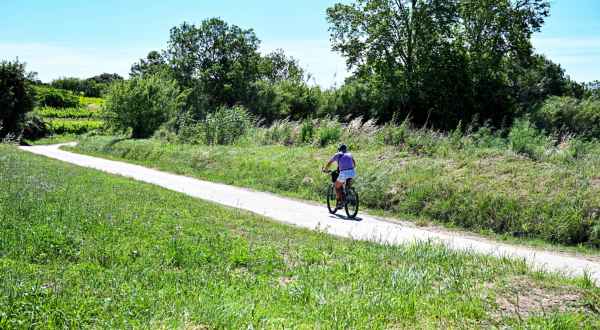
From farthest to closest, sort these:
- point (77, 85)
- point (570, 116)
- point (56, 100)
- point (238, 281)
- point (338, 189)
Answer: point (77, 85)
point (56, 100)
point (570, 116)
point (338, 189)
point (238, 281)

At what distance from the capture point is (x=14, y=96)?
34125 mm

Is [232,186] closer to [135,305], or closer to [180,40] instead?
[135,305]

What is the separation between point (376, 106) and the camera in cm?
3369

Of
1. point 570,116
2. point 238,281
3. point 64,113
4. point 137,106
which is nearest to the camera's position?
point 238,281

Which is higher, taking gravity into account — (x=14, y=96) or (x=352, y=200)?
(x=14, y=96)

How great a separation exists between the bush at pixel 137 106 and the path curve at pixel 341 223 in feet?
54.8

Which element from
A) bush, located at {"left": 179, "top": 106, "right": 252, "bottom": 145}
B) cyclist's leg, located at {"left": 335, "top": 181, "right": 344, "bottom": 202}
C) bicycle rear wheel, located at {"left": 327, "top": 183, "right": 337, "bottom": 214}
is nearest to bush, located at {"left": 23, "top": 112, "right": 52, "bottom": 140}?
bush, located at {"left": 179, "top": 106, "right": 252, "bottom": 145}

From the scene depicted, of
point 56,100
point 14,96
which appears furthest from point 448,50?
point 56,100

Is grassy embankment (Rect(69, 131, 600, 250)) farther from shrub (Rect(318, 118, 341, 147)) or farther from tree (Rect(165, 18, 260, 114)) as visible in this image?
tree (Rect(165, 18, 260, 114))

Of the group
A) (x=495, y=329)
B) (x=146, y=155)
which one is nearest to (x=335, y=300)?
(x=495, y=329)

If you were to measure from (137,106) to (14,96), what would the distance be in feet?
44.1

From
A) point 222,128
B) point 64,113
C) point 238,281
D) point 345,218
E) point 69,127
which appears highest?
point 64,113

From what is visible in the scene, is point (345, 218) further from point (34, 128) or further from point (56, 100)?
point (56, 100)

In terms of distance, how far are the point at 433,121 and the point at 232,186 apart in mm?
23395
